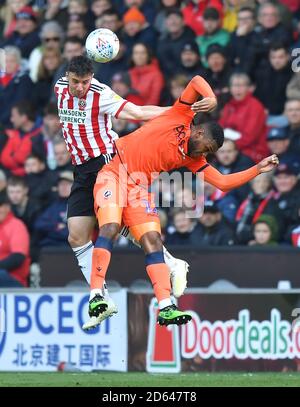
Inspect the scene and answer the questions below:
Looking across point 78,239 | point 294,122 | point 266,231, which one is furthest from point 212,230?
point 78,239

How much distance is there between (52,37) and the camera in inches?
786

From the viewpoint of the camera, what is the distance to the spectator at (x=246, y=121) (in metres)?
17.2

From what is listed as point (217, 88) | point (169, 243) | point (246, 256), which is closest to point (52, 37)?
point (217, 88)

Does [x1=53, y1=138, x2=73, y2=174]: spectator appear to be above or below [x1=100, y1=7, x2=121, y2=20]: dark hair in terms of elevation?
below

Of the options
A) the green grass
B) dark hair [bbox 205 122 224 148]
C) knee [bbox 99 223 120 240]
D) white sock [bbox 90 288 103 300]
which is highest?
dark hair [bbox 205 122 224 148]

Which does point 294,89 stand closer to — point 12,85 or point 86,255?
point 86,255

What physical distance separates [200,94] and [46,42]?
774cm

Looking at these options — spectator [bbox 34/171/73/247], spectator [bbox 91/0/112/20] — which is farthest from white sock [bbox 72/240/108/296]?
spectator [bbox 91/0/112/20]

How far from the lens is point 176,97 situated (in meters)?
18.0

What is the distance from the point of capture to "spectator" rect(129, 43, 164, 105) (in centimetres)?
1828

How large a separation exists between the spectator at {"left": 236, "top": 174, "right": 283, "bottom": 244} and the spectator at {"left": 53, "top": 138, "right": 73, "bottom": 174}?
276cm

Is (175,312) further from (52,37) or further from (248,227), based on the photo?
(52,37)

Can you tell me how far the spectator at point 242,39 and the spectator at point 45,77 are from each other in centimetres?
306

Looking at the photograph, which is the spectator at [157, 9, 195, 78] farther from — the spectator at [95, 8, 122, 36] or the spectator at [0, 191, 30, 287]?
the spectator at [0, 191, 30, 287]
